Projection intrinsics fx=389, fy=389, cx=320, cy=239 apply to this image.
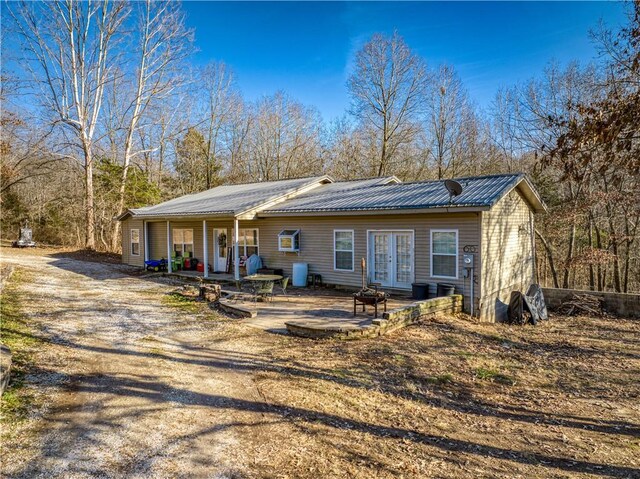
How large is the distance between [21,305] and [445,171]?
23.7 meters

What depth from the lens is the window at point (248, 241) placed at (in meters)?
15.5

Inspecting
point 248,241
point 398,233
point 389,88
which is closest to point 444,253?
point 398,233

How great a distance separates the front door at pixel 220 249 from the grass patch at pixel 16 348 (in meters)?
7.00

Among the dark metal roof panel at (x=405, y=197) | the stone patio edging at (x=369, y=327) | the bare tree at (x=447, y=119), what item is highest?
the bare tree at (x=447, y=119)

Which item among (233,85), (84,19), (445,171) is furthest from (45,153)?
(445,171)

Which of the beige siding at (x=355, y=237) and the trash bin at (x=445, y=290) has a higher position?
the beige siding at (x=355, y=237)

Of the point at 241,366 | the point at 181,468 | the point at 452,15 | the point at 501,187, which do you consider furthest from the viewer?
the point at 452,15

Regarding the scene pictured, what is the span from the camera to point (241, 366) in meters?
6.22

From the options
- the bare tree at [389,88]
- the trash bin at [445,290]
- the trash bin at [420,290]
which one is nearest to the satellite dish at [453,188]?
the trash bin at [445,290]

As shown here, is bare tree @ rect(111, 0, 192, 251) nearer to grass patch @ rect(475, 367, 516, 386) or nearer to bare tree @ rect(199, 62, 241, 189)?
bare tree @ rect(199, 62, 241, 189)

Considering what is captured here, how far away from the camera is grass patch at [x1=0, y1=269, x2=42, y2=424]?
15.0 ft

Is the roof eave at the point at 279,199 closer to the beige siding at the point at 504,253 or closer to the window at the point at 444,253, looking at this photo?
A: the window at the point at 444,253

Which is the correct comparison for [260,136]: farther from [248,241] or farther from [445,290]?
[445,290]

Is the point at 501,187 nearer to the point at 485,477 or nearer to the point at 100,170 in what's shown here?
the point at 485,477
